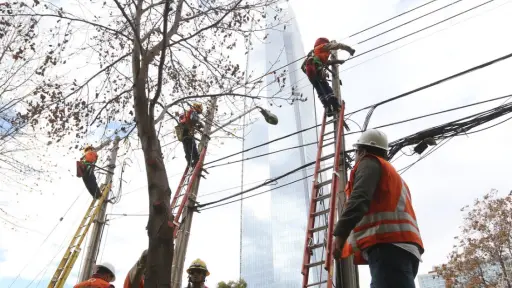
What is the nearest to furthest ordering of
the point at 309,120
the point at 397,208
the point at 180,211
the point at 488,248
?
the point at 397,208 → the point at 180,211 → the point at 309,120 → the point at 488,248

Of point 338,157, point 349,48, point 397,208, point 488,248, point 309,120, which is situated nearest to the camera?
point 397,208

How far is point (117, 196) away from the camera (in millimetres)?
11016

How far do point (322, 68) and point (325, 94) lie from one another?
488 millimetres

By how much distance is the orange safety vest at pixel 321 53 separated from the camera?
7.10 metres

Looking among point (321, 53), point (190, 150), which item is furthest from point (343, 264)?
point (190, 150)

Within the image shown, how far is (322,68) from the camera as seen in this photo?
23.1 feet

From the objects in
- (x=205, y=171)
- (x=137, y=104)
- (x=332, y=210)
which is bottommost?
(x=332, y=210)

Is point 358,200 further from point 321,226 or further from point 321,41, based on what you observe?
point 321,41

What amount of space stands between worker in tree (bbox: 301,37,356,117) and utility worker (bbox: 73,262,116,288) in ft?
12.9

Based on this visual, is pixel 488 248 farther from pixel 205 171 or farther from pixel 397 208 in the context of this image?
pixel 397 208

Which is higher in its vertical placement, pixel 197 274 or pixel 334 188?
pixel 334 188

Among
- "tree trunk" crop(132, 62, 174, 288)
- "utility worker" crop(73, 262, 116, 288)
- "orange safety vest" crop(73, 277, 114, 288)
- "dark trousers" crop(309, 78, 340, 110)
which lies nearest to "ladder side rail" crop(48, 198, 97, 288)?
"utility worker" crop(73, 262, 116, 288)

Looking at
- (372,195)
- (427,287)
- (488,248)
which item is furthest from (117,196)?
(427,287)

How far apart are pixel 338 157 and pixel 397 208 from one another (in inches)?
120
